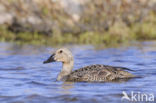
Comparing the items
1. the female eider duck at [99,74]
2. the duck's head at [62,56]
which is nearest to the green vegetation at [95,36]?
the duck's head at [62,56]

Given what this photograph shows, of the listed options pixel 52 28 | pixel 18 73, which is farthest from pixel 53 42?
pixel 18 73

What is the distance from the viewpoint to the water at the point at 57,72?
9.17m

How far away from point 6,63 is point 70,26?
7.66m

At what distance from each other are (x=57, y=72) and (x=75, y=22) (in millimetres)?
9175

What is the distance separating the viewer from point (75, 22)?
72.7 ft

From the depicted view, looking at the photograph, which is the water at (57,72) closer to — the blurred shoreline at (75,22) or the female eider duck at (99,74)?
the female eider duck at (99,74)

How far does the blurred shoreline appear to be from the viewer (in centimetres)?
2086

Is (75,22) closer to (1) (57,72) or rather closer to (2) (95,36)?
(2) (95,36)

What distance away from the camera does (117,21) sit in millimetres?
21672

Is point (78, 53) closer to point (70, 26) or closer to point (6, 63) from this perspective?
point (6, 63)

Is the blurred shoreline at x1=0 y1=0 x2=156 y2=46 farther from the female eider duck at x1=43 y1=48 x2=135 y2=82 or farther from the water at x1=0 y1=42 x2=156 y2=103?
the female eider duck at x1=43 y1=48 x2=135 y2=82

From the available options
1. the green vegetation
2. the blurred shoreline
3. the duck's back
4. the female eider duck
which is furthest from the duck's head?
the blurred shoreline

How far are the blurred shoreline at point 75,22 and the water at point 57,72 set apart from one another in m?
1.76

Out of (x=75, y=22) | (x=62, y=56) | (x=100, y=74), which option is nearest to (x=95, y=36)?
(x=75, y=22)
